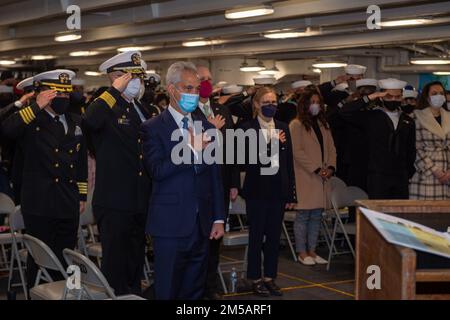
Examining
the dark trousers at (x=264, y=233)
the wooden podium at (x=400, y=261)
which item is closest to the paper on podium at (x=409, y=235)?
the wooden podium at (x=400, y=261)

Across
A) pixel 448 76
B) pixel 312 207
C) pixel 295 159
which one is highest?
pixel 448 76

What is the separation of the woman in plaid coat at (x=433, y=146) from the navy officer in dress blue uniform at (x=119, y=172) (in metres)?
2.98

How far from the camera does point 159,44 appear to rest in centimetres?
1529

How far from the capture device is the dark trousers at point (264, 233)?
5.99 meters

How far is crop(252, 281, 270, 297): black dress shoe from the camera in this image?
6.01 meters

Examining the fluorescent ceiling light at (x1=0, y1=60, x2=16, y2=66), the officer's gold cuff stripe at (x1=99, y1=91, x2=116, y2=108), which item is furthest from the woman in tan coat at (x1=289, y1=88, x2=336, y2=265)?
the fluorescent ceiling light at (x1=0, y1=60, x2=16, y2=66)

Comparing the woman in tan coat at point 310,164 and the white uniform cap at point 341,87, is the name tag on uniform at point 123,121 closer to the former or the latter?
the woman in tan coat at point 310,164

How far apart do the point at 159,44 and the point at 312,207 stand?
29.1 ft

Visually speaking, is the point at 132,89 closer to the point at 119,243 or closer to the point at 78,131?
the point at 78,131

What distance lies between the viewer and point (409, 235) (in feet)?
7.12

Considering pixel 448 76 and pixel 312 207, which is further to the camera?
pixel 448 76

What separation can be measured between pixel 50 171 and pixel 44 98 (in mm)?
509
